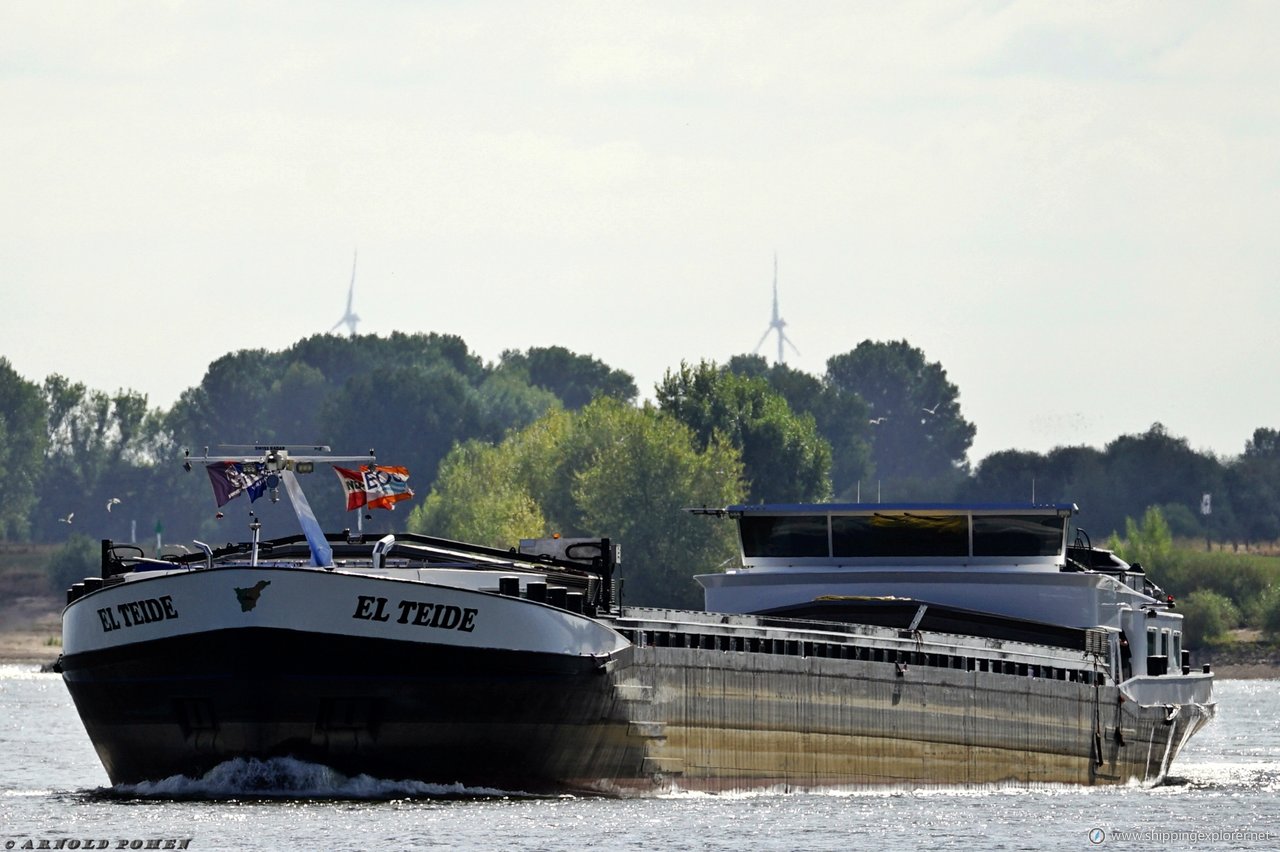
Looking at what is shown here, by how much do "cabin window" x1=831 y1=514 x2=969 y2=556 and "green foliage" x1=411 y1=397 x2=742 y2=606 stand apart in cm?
7592

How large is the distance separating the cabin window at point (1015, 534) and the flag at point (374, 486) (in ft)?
59.3

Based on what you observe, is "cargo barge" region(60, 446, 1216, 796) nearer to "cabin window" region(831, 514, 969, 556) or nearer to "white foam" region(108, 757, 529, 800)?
"cabin window" region(831, 514, 969, 556)

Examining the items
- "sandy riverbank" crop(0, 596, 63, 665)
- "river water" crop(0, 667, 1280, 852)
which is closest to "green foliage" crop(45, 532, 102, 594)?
"sandy riverbank" crop(0, 596, 63, 665)

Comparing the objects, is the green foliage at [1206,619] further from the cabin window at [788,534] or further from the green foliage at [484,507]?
the cabin window at [788,534]

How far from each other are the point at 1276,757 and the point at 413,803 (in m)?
35.5

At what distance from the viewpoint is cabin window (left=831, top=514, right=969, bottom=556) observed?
6394 centimetres

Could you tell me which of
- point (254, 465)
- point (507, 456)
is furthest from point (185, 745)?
point (507, 456)

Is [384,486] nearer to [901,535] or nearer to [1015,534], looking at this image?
[901,535]

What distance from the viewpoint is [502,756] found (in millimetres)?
48531

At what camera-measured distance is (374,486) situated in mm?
49938

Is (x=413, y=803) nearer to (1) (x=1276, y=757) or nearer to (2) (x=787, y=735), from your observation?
(2) (x=787, y=735)

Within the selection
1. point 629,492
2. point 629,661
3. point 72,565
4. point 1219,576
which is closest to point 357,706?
point 629,661

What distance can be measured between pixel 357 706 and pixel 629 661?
18.0 feet

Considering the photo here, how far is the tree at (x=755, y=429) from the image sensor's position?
16512 centimetres
